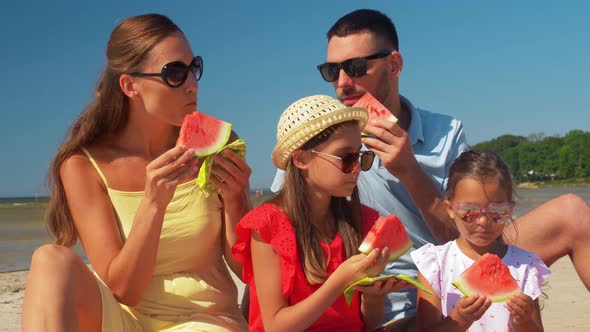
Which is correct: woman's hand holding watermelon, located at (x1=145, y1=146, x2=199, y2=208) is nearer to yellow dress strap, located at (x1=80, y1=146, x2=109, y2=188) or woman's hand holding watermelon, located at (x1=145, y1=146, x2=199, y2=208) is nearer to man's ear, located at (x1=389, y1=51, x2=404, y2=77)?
yellow dress strap, located at (x1=80, y1=146, x2=109, y2=188)

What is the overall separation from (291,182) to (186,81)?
2.80 ft

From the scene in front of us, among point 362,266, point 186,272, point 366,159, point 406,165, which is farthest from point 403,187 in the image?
point 186,272

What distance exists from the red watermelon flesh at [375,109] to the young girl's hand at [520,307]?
4.25 ft

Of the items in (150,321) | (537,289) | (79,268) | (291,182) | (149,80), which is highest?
(149,80)

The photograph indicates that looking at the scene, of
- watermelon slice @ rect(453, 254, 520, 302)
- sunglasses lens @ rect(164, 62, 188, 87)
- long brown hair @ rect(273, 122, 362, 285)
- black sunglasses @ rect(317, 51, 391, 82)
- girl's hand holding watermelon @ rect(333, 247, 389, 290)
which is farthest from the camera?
black sunglasses @ rect(317, 51, 391, 82)

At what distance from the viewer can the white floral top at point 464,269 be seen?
3.58 metres

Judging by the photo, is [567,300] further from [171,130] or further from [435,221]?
[171,130]

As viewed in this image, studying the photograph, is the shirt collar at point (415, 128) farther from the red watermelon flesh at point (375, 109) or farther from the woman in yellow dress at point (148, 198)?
the woman in yellow dress at point (148, 198)

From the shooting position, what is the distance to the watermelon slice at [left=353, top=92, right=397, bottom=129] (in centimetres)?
396

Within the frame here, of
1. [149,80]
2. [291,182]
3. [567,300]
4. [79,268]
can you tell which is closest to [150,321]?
[79,268]

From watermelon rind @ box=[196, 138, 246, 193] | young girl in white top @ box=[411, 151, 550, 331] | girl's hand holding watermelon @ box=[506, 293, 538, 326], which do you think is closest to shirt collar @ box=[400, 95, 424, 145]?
young girl in white top @ box=[411, 151, 550, 331]

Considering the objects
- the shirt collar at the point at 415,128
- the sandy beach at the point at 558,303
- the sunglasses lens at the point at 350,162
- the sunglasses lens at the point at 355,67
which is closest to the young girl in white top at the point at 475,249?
the sunglasses lens at the point at 350,162

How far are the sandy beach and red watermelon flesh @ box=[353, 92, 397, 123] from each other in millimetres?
2572

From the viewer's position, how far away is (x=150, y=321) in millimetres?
3584
